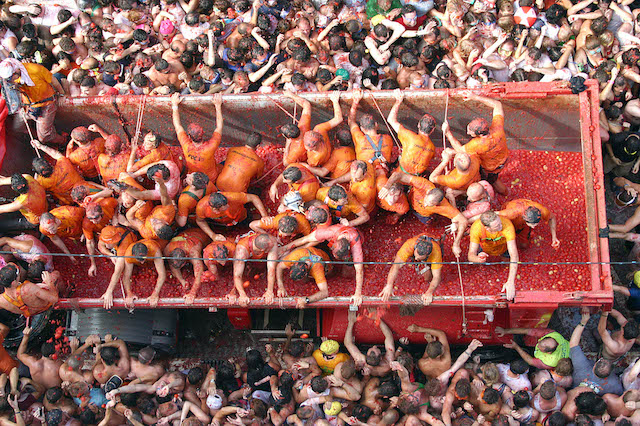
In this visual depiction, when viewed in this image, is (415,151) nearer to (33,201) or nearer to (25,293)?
(33,201)

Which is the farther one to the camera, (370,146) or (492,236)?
(370,146)

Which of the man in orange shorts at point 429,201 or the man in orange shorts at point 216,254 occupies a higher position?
the man in orange shorts at point 429,201

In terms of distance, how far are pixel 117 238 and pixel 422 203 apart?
3.97 meters

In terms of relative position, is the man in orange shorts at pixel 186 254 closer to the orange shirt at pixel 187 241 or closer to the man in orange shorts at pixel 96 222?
the orange shirt at pixel 187 241

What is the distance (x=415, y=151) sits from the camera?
26.5 ft

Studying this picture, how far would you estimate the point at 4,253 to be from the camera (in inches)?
320

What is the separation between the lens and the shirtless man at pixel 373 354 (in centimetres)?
795

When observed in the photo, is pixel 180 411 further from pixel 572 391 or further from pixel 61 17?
pixel 61 17

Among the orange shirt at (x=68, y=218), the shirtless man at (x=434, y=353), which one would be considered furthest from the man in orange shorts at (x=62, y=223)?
the shirtless man at (x=434, y=353)

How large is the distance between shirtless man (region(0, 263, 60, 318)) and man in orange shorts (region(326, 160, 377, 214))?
4.05 m

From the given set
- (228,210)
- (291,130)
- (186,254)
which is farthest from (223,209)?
(291,130)

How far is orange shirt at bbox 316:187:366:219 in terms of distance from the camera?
784 cm

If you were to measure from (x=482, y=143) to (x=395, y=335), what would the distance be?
9.09 ft

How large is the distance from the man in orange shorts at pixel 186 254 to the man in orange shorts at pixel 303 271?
93 centimetres
